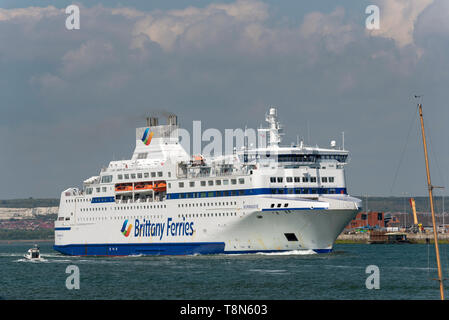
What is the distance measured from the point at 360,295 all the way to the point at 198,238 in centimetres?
2322

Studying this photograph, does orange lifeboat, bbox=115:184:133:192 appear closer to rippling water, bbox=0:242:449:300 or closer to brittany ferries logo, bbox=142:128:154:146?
brittany ferries logo, bbox=142:128:154:146

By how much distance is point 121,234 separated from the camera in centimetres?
6250

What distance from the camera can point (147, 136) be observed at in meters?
66.0

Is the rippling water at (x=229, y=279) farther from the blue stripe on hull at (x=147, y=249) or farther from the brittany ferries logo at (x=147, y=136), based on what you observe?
the brittany ferries logo at (x=147, y=136)

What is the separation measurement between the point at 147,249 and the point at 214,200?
9038mm

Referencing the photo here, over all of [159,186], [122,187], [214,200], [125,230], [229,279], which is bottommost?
[229,279]

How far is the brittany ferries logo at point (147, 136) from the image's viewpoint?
6575 centimetres

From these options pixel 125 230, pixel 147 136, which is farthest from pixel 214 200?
pixel 147 136

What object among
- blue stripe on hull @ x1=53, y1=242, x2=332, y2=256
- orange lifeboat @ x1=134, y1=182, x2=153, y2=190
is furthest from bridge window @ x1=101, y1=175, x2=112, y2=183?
blue stripe on hull @ x1=53, y1=242, x2=332, y2=256

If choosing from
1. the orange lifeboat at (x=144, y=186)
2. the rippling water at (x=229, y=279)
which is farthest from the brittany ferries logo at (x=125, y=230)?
the rippling water at (x=229, y=279)

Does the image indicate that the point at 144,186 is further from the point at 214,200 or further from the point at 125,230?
the point at 214,200

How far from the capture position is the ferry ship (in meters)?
51.6
